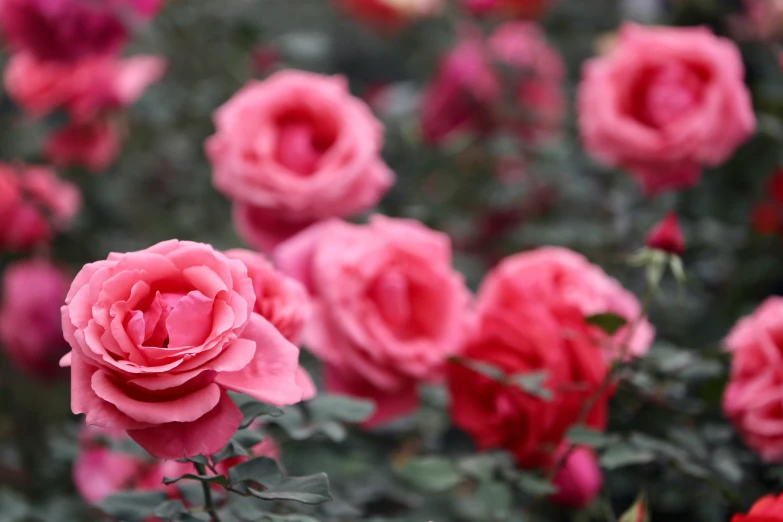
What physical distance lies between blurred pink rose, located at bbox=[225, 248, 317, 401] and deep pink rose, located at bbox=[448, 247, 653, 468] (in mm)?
172

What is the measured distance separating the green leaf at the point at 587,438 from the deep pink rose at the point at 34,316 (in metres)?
0.72

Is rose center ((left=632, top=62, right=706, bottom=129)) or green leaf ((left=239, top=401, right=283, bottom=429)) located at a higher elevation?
rose center ((left=632, top=62, right=706, bottom=129))

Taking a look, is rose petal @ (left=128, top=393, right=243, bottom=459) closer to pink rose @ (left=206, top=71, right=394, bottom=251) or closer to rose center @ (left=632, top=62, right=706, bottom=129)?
pink rose @ (left=206, top=71, right=394, bottom=251)

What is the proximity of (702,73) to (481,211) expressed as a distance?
0.43 metres

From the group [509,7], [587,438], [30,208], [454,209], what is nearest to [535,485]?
[587,438]

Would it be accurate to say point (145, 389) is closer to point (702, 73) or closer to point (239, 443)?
point (239, 443)

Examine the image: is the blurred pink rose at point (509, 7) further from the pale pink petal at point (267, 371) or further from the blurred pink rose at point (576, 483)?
the pale pink petal at point (267, 371)

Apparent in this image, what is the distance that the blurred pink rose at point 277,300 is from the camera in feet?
1.60

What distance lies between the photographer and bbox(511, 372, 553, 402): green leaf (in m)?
0.58

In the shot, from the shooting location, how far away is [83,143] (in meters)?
1.08

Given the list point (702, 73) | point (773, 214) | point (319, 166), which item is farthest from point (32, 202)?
point (773, 214)

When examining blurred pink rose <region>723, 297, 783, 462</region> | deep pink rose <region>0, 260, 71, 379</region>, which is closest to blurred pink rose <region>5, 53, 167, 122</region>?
deep pink rose <region>0, 260, 71, 379</region>

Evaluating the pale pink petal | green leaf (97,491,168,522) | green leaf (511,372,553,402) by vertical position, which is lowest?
green leaf (97,491,168,522)

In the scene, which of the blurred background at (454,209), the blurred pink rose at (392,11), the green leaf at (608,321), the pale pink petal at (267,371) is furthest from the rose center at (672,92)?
the blurred pink rose at (392,11)
